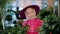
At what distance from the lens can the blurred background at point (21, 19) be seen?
1460mm

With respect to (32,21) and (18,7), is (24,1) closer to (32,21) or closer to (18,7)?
(18,7)

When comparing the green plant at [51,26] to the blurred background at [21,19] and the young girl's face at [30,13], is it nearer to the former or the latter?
the blurred background at [21,19]

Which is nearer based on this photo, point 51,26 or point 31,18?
point 51,26

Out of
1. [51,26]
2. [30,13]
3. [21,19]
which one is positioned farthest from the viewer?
[21,19]

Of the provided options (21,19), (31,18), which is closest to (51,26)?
(31,18)

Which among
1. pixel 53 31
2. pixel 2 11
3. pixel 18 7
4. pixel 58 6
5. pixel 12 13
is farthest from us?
pixel 18 7

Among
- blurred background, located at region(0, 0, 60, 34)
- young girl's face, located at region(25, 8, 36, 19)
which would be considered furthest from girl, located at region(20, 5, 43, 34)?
blurred background, located at region(0, 0, 60, 34)

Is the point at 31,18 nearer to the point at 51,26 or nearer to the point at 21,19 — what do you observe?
the point at 51,26

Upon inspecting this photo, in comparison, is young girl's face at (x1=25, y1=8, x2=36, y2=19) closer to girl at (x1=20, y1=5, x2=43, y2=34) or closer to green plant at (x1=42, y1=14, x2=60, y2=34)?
girl at (x1=20, y1=5, x2=43, y2=34)

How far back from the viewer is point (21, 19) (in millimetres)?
3369

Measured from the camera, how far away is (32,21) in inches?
77.4

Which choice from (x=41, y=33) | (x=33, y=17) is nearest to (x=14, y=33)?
(x=41, y=33)

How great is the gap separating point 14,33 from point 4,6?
180 cm

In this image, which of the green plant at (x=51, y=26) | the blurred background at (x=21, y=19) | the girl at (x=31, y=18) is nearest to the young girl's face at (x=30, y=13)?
the girl at (x=31, y=18)
